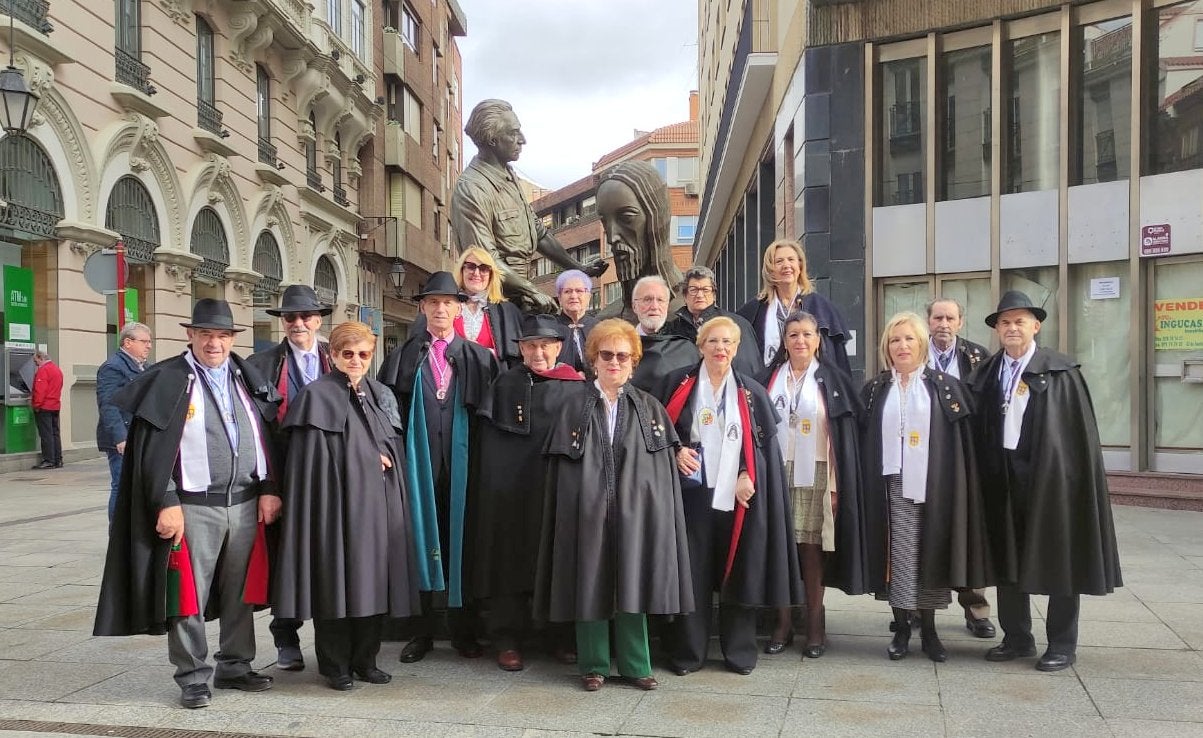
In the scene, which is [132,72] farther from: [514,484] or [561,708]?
[561,708]

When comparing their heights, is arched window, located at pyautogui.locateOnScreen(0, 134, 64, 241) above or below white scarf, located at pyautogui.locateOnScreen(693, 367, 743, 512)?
above

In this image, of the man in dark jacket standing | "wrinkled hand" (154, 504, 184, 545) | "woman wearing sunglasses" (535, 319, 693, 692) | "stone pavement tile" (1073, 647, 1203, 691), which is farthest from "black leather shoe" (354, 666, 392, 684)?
the man in dark jacket standing

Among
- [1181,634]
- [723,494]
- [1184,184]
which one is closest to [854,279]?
[1184,184]

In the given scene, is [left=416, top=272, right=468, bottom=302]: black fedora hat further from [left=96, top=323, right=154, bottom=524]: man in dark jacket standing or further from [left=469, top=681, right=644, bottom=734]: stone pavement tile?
[left=96, top=323, right=154, bottom=524]: man in dark jacket standing

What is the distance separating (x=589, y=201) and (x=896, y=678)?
5885 cm

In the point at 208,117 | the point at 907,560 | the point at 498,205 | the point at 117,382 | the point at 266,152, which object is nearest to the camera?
the point at 907,560

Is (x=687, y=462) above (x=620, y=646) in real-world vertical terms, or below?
above

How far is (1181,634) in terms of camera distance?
5.56 meters

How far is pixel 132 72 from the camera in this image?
682 inches

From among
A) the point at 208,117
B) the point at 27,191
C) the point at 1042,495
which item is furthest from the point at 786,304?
the point at 208,117

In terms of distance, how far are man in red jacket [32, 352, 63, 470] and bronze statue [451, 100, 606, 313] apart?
10.0 metres

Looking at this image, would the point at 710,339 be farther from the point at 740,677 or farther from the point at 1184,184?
the point at 1184,184

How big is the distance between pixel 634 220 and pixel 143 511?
405cm

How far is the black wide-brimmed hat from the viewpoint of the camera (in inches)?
198
